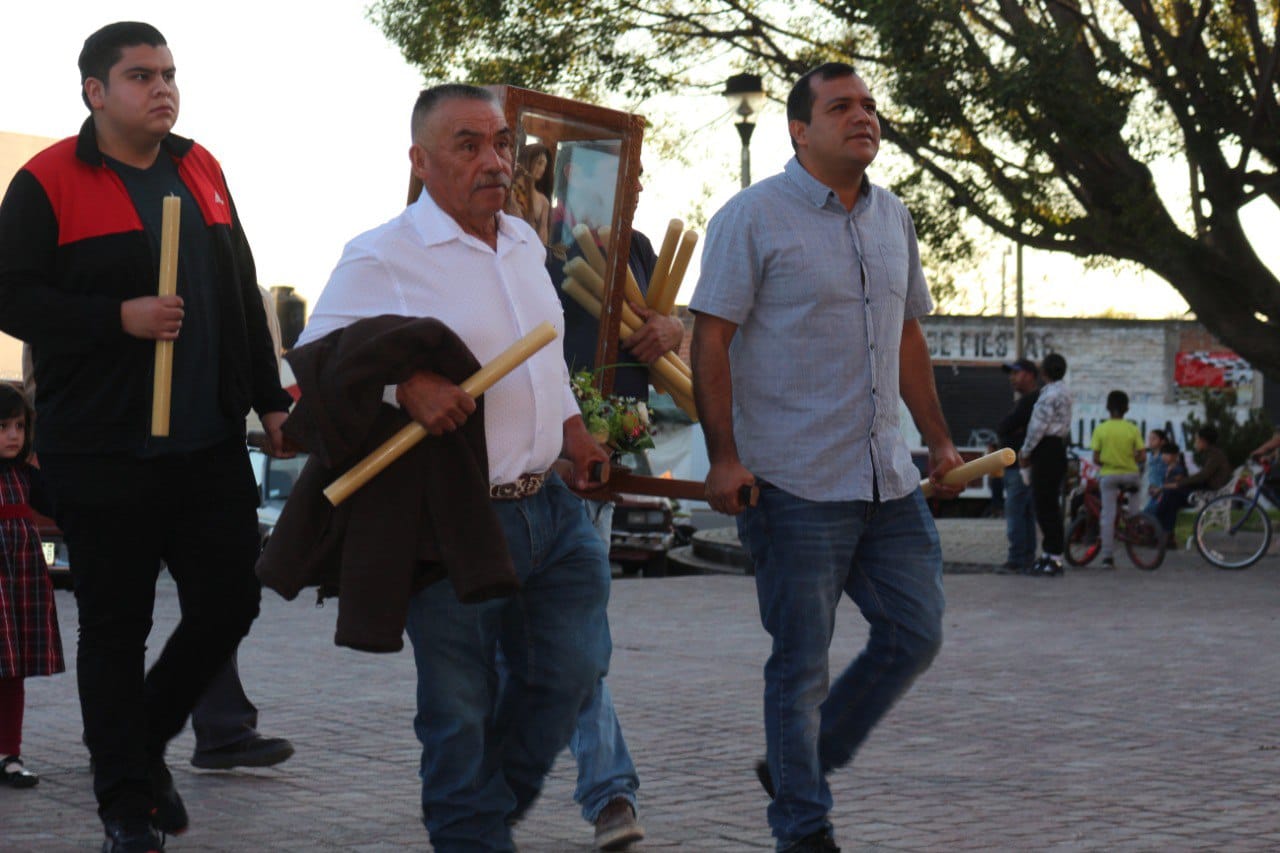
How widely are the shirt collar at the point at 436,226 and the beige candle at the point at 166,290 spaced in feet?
2.48

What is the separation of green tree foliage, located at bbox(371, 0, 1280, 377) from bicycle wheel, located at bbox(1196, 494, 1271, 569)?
195 cm

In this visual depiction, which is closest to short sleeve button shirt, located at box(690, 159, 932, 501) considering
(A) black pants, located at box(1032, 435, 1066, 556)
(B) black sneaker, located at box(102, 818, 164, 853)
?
(B) black sneaker, located at box(102, 818, 164, 853)

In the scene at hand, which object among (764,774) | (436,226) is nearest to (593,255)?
(436,226)

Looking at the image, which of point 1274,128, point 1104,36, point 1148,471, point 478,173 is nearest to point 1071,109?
point 1104,36

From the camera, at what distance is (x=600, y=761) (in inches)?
202

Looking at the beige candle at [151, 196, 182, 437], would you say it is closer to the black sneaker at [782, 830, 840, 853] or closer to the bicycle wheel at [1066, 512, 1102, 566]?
the black sneaker at [782, 830, 840, 853]

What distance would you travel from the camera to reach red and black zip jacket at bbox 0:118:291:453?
15.5 ft

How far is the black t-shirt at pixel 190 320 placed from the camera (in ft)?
15.8

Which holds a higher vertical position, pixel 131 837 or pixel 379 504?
pixel 379 504

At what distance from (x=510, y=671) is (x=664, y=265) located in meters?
1.28

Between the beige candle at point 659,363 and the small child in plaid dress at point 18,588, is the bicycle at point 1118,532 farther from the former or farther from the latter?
the beige candle at point 659,363

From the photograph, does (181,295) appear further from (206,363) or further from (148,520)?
(148,520)

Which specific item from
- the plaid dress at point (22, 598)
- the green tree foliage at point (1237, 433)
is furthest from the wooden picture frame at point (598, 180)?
the green tree foliage at point (1237, 433)

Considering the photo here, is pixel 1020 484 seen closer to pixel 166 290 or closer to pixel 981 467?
pixel 981 467
